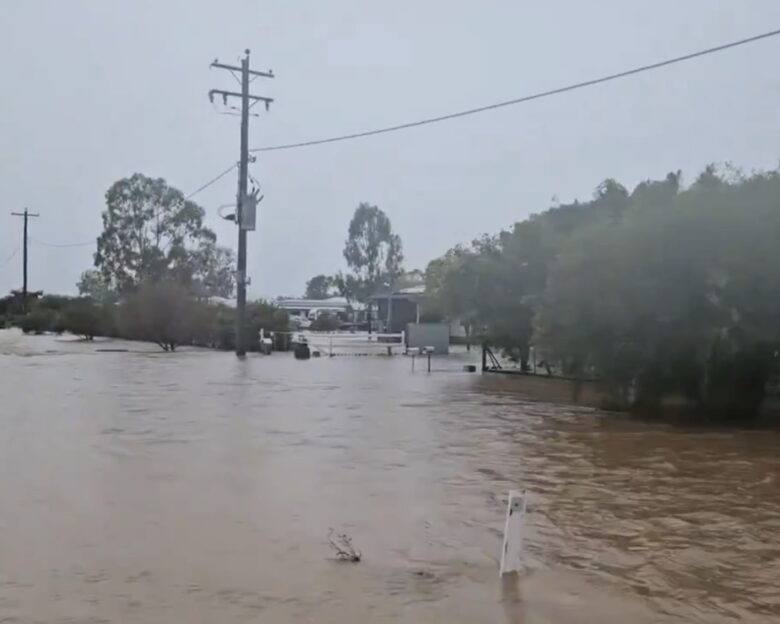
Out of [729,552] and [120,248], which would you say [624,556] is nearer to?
[729,552]

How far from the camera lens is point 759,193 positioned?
17047 mm

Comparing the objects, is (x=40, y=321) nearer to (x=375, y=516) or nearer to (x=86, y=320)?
(x=86, y=320)

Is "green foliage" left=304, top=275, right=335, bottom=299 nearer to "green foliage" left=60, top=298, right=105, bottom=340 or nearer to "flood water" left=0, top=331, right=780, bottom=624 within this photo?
"green foliage" left=60, top=298, right=105, bottom=340

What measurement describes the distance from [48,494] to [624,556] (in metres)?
6.01

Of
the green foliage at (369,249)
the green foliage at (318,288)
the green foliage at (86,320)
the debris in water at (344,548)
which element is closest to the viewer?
the debris in water at (344,548)

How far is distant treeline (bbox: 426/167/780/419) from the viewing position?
16.7 metres

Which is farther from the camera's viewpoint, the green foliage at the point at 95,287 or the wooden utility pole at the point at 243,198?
the green foliage at the point at 95,287

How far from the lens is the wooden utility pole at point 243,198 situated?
3850cm

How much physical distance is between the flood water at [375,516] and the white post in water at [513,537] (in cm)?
13

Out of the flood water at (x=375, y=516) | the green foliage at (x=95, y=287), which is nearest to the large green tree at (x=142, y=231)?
the green foliage at (x=95, y=287)

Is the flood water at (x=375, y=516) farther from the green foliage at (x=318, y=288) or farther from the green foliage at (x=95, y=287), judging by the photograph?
the green foliage at (x=318, y=288)

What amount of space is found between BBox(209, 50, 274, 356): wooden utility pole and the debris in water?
99.4ft

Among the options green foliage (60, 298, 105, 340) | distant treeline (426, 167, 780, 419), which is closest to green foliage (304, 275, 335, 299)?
green foliage (60, 298, 105, 340)

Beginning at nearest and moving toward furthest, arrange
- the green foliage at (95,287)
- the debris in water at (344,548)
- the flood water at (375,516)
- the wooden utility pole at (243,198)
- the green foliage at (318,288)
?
the flood water at (375,516)
the debris in water at (344,548)
the wooden utility pole at (243,198)
the green foliage at (95,287)
the green foliage at (318,288)
